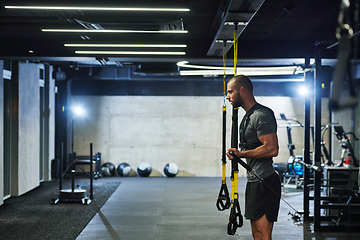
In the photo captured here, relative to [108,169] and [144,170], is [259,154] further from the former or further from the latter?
[108,169]

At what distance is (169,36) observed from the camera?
15.6 feet

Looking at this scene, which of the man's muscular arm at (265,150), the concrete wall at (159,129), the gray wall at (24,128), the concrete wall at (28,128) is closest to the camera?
the man's muscular arm at (265,150)

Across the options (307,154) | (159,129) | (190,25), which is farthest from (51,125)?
(307,154)

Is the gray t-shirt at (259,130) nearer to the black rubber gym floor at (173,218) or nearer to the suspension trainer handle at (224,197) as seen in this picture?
the suspension trainer handle at (224,197)

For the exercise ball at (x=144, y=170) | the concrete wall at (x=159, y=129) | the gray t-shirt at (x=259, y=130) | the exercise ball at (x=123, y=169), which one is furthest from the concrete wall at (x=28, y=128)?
the gray t-shirt at (x=259, y=130)

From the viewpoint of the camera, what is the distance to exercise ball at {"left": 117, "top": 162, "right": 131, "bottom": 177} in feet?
28.2

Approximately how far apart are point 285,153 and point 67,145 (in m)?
5.88

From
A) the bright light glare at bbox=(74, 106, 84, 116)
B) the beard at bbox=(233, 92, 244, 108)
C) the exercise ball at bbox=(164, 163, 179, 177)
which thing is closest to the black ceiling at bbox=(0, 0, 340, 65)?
the beard at bbox=(233, 92, 244, 108)

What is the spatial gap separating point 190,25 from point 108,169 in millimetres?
5361

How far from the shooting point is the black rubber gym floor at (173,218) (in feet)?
12.9

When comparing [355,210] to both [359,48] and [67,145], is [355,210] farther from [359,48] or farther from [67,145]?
[67,145]

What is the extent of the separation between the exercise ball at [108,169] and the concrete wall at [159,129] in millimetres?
341

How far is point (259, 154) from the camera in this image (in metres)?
2.26

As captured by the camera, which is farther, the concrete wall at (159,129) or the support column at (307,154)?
the concrete wall at (159,129)
